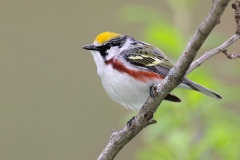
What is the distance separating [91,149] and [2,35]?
2.72m

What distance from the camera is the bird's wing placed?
411 centimetres

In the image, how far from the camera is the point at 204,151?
4746 mm

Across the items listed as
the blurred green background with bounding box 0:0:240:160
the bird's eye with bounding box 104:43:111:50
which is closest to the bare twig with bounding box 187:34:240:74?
the bird's eye with bounding box 104:43:111:50

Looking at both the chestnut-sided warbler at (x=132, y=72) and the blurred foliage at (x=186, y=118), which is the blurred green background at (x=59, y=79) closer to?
the blurred foliage at (x=186, y=118)

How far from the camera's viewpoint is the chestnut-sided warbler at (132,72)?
4078 mm

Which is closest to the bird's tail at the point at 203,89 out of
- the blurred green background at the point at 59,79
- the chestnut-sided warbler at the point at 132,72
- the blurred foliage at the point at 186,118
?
the chestnut-sided warbler at the point at 132,72

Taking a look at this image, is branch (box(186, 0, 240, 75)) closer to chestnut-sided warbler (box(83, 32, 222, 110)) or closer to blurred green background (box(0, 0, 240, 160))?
chestnut-sided warbler (box(83, 32, 222, 110))

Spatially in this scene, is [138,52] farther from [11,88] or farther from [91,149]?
[11,88]

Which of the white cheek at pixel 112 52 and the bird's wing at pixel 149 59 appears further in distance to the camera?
the white cheek at pixel 112 52

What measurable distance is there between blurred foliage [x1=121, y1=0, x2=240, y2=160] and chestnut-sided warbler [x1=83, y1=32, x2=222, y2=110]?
16.5 inches

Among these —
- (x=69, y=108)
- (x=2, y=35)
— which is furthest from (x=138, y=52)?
(x=2, y=35)

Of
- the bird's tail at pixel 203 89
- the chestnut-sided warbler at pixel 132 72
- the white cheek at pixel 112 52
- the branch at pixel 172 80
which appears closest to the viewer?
the branch at pixel 172 80

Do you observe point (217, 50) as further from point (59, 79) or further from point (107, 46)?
point (59, 79)

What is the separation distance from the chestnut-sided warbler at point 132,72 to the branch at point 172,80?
62 cm
